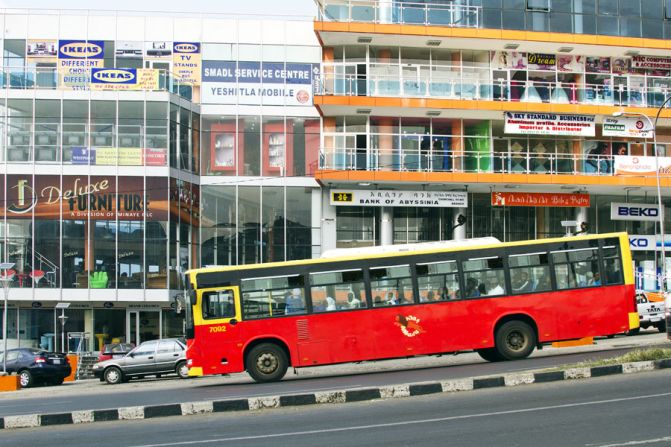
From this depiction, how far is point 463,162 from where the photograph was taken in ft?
131

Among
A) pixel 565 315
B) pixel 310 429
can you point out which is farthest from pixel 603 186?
pixel 310 429

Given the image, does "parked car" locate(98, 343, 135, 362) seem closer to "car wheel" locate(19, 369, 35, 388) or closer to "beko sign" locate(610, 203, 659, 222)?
"car wheel" locate(19, 369, 35, 388)

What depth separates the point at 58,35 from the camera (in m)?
41.7

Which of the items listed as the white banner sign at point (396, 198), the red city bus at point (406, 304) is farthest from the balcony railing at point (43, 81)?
the red city bus at point (406, 304)

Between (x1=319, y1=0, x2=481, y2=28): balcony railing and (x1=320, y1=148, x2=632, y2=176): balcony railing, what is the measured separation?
5.89 metres

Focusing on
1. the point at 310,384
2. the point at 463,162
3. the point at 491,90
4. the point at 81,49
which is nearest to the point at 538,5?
the point at 491,90

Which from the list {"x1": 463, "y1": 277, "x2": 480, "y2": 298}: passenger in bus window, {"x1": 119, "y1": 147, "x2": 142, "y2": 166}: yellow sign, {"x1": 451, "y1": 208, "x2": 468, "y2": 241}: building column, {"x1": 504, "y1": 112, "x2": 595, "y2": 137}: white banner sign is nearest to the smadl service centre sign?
{"x1": 119, "y1": 147, "x2": 142, "y2": 166}: yellow sign

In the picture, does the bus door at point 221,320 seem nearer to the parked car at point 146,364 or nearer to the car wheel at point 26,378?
the parked car at point 146,364

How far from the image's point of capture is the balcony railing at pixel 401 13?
3931cm

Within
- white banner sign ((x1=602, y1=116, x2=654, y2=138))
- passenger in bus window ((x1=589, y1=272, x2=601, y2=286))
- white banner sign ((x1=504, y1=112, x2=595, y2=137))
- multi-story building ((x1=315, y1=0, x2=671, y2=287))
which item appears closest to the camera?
passenger in bus window ((x1=589, y1=272, x2=601, y2=286))

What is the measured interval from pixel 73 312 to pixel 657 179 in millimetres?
27246

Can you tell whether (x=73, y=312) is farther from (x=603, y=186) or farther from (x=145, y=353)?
(x=603, y=186)

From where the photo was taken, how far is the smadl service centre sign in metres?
42.1

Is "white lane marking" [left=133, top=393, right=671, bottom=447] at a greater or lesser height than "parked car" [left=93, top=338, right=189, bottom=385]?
greater
